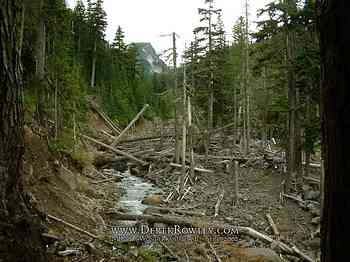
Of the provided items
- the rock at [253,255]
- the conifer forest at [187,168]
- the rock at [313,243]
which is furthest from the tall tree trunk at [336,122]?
the rock at [313,243]

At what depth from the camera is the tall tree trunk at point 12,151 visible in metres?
2.73

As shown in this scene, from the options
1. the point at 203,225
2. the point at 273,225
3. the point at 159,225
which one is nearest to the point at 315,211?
the point at 273,225

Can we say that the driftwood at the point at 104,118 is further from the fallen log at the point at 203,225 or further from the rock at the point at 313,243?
the rock at the point at 313,243

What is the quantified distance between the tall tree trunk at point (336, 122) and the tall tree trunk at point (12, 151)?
2.25 metres

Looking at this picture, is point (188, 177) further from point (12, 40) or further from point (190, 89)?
point (12, 40)

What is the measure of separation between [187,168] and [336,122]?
20.0 m

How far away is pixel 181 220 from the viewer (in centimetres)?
1187

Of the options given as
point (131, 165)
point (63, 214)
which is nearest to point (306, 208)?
point (63, 214)

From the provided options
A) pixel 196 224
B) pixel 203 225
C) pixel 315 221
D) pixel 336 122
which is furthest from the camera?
pixel 315 221

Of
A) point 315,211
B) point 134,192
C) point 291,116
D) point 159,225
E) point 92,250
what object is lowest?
point 134,192

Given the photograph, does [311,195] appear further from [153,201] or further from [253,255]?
[253,255]

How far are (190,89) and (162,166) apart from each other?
597 cm

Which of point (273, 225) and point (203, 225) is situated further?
point (273, 225)

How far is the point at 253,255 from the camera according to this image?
865cm
